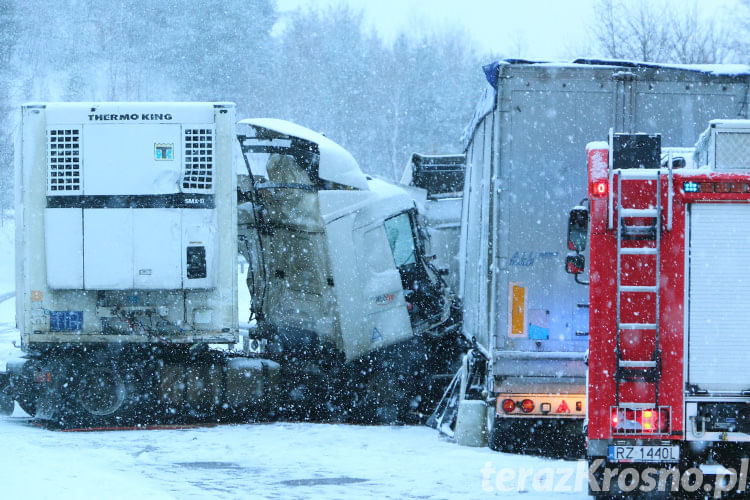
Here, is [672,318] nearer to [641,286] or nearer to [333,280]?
[641,286]

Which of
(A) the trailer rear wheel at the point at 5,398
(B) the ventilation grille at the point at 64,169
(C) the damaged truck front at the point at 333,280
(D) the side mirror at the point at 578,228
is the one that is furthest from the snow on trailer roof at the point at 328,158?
(D) the side mirror at the point at 578,228

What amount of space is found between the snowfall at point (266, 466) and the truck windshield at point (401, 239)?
2559mm

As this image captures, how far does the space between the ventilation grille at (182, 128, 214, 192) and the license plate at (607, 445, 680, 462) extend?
22.3 ft

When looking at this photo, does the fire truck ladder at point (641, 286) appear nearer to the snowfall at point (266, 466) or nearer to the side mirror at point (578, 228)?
the side mirror at point (578, 228)

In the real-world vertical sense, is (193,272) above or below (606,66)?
below

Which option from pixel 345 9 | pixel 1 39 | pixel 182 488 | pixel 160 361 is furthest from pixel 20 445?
pixel 345 9

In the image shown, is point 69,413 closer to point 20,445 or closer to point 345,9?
point 20,445

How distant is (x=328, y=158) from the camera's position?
12.9 meters

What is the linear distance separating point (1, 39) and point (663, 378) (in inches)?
2010

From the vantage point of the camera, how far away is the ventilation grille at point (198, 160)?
11.8 m

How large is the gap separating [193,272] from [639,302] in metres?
6.59

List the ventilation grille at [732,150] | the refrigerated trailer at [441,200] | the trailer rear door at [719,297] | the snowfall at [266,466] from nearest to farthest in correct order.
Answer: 1. the trailer rear door at [719,297]
2. the ventilation grille at [732,150]
3. the snowfall at [266,466]
4. the refrigerated trailer at [441,200]

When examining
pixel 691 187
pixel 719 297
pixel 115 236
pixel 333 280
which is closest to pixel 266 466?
pixel 115 236

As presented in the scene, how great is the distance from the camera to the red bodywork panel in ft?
20.5
